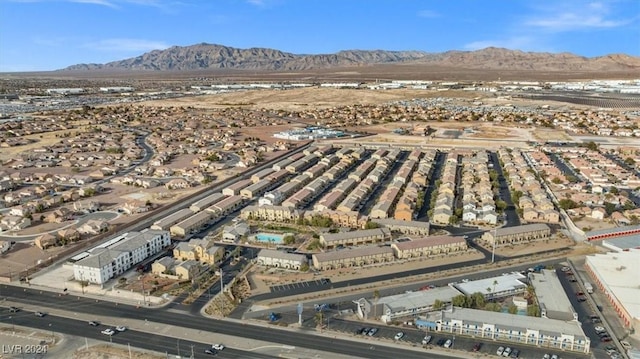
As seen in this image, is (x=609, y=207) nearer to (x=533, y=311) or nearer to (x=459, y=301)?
(x=533, y=311)

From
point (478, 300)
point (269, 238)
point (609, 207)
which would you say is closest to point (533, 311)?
point (478, 300)

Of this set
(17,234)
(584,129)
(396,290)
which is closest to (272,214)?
(396,290)

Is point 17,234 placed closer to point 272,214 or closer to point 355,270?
point 272,214

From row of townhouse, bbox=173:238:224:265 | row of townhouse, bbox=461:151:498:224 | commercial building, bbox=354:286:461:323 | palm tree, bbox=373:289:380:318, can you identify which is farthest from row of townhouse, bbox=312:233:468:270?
row of townhouse, bbox=173:238:224:265

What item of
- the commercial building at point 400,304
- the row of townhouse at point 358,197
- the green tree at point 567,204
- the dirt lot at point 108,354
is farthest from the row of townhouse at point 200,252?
the green tree at point 567,204

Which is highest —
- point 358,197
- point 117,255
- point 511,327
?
point 358,197

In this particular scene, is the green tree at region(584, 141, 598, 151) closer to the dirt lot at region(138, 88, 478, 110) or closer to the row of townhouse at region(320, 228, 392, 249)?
the row of townhouse at region(320, 228, 392, 249)
